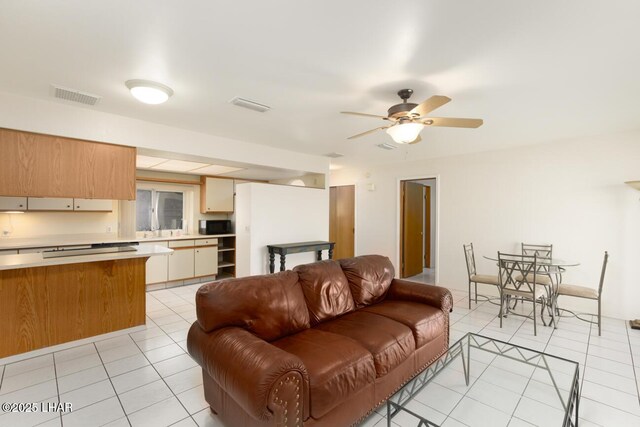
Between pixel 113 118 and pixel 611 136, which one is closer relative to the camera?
pixel 113 118

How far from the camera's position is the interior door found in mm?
5969

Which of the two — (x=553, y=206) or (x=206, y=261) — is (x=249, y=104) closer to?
(x=206, y=261)

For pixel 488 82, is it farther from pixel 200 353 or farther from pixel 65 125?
pixel 65 125

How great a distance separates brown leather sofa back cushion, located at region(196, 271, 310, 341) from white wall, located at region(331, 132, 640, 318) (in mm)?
3805

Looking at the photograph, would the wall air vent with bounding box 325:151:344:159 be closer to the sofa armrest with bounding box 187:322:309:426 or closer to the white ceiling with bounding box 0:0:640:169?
the white ceiling with bounding box 0:0:640:169

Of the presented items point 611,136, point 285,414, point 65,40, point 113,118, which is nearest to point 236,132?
point 113,118

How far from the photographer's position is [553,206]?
4.21 m

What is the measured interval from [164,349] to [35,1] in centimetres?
282

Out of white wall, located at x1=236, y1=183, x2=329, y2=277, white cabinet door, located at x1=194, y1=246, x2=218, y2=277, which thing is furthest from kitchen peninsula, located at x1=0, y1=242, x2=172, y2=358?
white cabinet door, located at x1=194, y1=246, x2=218, y2=277

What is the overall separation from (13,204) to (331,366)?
452 centimetres

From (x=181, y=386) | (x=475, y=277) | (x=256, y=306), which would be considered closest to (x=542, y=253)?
(x=475, y=277)

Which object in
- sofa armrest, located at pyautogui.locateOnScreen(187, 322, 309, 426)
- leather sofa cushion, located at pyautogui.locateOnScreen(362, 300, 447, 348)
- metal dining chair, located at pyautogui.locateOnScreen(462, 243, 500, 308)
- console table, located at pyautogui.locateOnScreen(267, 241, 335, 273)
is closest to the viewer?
sofa armrest, located at pyautogui.locateOnScreen(187, 322, 309, 426)

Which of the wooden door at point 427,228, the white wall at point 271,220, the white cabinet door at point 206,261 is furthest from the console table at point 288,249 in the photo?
the wooden door at point 427,228

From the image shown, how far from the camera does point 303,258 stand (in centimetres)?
535
